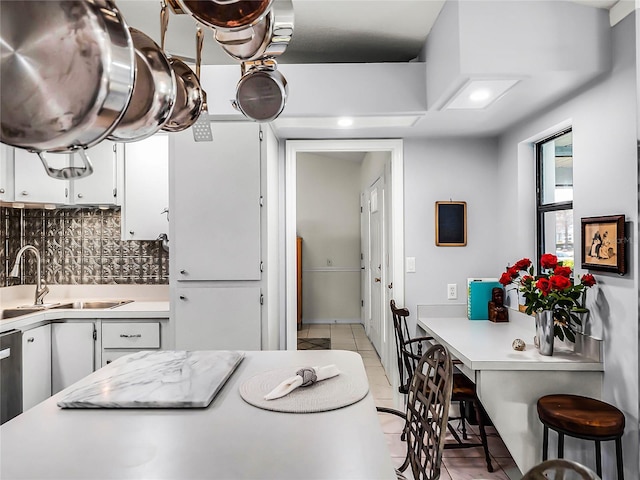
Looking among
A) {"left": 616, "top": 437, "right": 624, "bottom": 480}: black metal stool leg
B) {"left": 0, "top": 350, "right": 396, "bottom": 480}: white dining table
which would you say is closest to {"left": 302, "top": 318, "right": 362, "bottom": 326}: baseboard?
{"left": 616, "top": 437, "right": 624, "bottom": 480}: black metal stool leg

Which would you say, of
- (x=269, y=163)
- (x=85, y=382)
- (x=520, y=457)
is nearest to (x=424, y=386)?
(x=520, y=457)

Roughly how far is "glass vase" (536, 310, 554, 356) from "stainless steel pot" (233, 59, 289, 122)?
67.9 inches

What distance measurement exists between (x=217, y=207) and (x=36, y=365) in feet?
5.36

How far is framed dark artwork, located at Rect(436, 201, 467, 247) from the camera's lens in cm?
324

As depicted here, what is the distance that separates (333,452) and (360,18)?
7.16 ft

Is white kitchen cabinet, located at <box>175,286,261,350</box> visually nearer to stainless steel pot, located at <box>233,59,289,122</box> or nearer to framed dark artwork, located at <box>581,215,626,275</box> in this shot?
stainless steel pot, located at <box>233,59,289,122</box>

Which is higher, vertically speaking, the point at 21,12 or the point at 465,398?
the point at 21,12

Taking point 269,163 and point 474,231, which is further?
point 474,231

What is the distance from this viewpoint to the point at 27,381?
278 centimetres

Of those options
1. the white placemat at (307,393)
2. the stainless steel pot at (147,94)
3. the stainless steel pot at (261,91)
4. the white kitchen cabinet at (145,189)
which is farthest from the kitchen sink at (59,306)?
the stainless steel pot at (147,94)

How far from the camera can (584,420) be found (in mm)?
1781

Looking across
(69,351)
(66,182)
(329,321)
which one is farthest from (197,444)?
(329,321)

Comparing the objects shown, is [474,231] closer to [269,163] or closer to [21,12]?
[269,163]

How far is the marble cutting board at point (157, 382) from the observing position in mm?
1338
